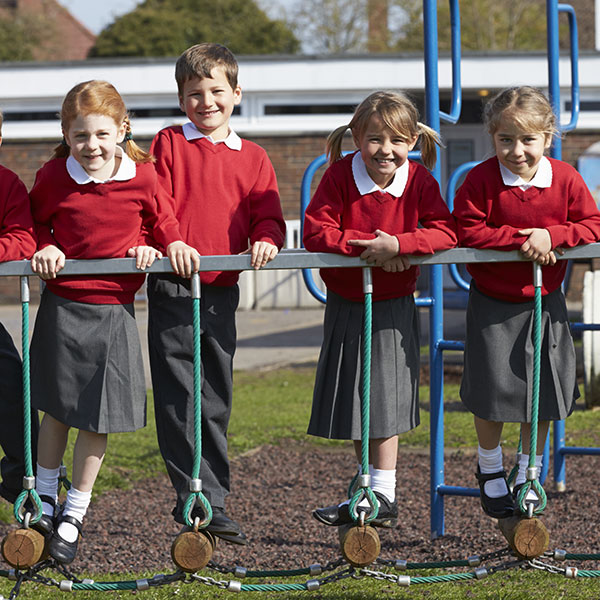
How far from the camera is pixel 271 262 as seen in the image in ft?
10.4

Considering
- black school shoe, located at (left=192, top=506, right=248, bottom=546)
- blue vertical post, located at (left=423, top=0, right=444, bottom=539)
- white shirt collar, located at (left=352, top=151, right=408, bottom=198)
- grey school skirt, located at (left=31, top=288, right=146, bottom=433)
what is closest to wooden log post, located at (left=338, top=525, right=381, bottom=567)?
black school shoe, located at (left=192, top=506, right=248, bottom=546)

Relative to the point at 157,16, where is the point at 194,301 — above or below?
below

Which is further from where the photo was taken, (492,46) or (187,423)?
(492,46)

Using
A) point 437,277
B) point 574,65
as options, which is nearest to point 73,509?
point 437,277

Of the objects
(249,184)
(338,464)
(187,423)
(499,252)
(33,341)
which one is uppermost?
(249,184)

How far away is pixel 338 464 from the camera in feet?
22.1

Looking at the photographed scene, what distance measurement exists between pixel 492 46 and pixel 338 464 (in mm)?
25256

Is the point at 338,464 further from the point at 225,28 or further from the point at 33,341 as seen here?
the point at 225,28

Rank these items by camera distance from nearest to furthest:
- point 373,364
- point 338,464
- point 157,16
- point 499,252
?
point 499,252
point 373,364
point 338,464
point 157,16

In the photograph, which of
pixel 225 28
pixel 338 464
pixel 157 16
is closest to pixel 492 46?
pixel 225 28

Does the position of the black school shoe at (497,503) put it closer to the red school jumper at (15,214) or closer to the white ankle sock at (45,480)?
the white ankle sock at (45,480)

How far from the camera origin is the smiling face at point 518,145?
329cm

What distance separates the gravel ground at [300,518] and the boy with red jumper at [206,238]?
1419 millimetres

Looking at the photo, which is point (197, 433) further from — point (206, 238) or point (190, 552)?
point (206, 238)
